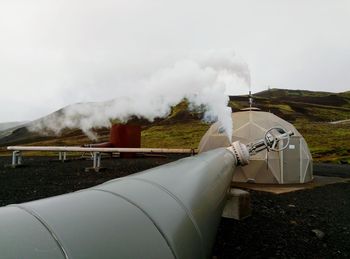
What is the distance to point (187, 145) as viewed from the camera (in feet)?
212

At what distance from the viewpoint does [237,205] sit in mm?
11336

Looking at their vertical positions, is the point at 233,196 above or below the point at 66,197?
below

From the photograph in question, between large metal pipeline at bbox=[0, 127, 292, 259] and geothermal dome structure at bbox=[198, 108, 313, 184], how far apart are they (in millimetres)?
17764

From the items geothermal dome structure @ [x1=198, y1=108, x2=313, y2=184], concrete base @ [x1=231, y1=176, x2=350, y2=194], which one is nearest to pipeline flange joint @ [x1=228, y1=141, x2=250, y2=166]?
concrete base @ [x1=231, y1=176, x2=350, y2=194]

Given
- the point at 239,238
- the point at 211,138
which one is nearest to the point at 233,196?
the point at 239,238

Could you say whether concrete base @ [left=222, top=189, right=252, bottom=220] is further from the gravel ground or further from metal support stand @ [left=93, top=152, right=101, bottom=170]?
metal support stand @ [left=93, top=152, right=101, bottom=170]

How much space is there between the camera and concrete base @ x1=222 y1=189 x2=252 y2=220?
11.3 metres

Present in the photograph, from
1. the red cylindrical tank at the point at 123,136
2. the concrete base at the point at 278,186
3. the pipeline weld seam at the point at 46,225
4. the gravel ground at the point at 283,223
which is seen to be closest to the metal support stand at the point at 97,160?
the gravel ground at the point at 283,223

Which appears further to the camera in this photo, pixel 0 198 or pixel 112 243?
pixel 0 198

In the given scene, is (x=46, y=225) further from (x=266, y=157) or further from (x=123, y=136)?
(x=123, y=136)

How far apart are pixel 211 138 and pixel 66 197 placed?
806 inches

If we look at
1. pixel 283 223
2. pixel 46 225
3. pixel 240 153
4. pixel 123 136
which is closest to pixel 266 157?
pixel 240 153

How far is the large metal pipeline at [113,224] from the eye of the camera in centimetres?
177

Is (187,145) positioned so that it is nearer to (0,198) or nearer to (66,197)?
(0,198)
